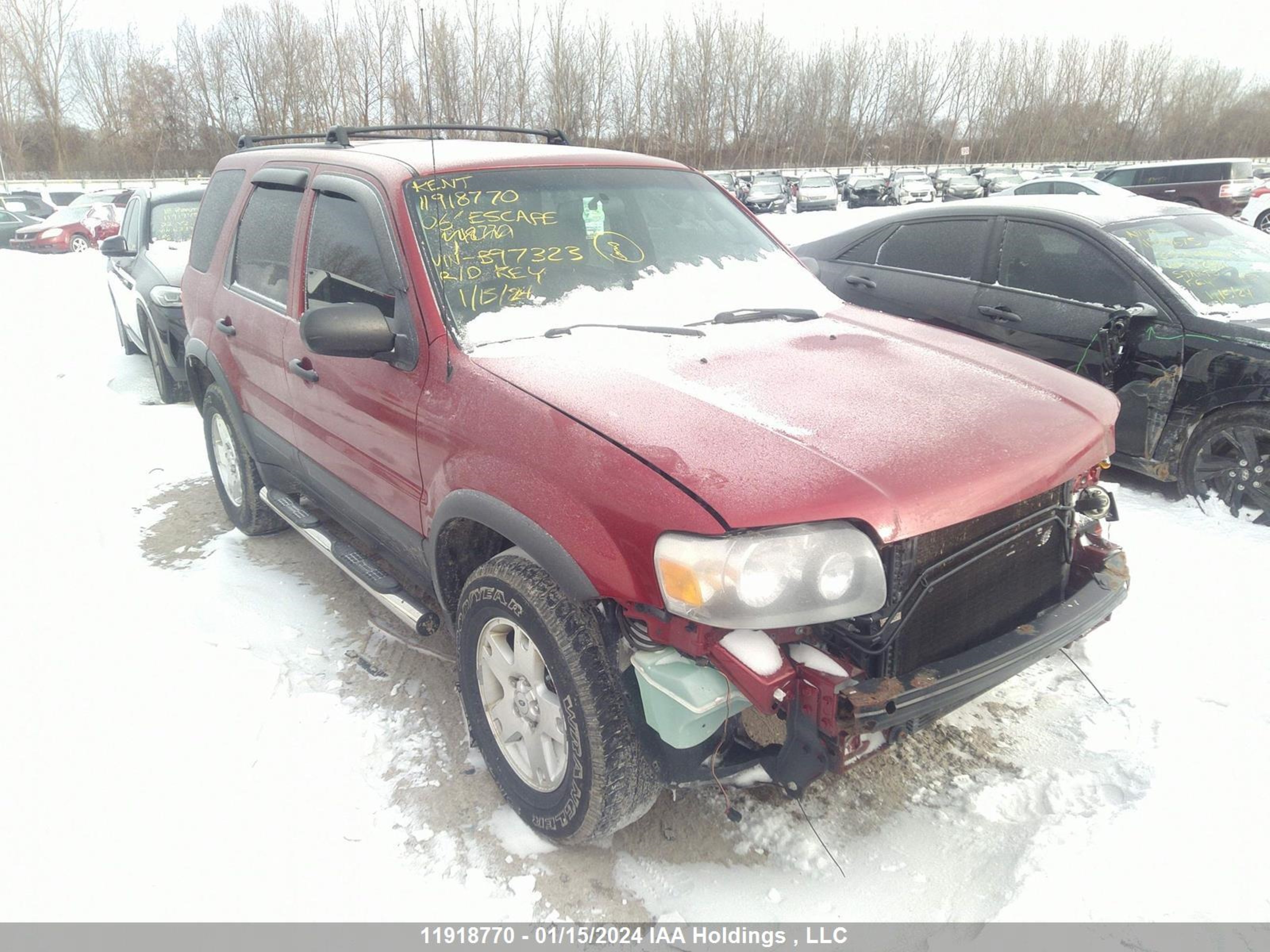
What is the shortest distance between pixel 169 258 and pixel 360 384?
6.03 m

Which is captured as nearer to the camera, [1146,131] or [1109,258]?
[1109,258]

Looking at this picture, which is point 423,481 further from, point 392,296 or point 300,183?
point 300,183

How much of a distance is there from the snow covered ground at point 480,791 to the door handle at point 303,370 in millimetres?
1160

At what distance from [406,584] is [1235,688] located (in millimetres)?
3207

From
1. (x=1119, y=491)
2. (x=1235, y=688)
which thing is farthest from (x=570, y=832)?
(x=1119, y=491)

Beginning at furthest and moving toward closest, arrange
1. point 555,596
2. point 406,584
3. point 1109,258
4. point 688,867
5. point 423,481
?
point 1109,258 < point 406,584 < point 423,481 < point 688,867 < point 555,596

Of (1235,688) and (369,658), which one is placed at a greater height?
(1235,688)

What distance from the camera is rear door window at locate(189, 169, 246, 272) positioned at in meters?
4.38

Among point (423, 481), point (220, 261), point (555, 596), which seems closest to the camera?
point (555, 596)

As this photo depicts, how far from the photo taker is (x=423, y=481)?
2.76 m

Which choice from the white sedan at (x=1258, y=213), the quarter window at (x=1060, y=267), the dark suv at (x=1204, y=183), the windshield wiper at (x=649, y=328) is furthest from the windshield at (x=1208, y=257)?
the dark suv at (x=1204, y=183)

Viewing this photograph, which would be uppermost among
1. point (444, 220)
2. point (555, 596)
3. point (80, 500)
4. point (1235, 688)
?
point (444, 220)

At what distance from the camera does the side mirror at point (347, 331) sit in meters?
2.58

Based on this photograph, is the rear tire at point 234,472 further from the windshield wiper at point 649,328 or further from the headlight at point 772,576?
the headlight at point 772,576
